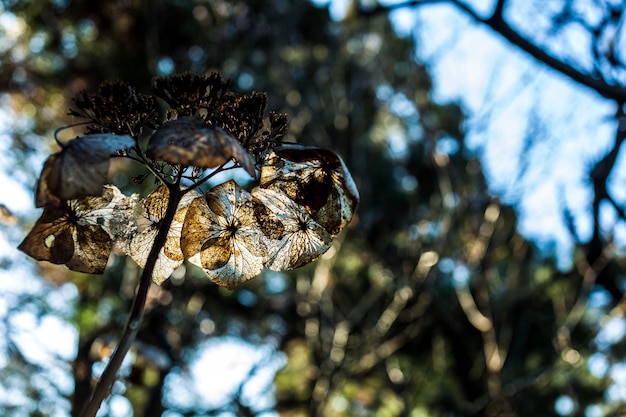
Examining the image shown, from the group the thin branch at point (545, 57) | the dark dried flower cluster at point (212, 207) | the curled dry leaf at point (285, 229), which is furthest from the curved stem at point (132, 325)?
the thin branch at point (545, 57)

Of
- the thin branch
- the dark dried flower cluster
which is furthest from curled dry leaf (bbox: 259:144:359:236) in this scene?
the thin branch

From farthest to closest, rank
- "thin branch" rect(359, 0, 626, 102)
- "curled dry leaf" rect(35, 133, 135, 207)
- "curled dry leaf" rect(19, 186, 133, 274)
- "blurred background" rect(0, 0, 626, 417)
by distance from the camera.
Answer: "blurred background" rect(0, 0, 626, 417), "thin branch" rect(359, 0, 626, 102), "curled dry leaf" rect(19, 186, 133, 274), "curled dry leaf" rect(35, 133, 135, 207)

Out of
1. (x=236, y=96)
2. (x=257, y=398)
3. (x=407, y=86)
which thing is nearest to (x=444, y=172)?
(x=407, y=86)

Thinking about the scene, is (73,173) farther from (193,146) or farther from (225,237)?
(225,237)

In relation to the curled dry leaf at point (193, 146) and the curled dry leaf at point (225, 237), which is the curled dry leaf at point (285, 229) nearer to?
the curled dry leaf at point (225, 237)

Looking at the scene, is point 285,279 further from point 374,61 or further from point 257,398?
point 374,61

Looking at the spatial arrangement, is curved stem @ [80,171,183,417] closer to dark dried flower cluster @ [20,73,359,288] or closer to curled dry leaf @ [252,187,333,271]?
dark dried flower cluster @ [20,73,359,288]

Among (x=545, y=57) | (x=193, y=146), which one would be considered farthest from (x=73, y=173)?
(x=545, y=57)
